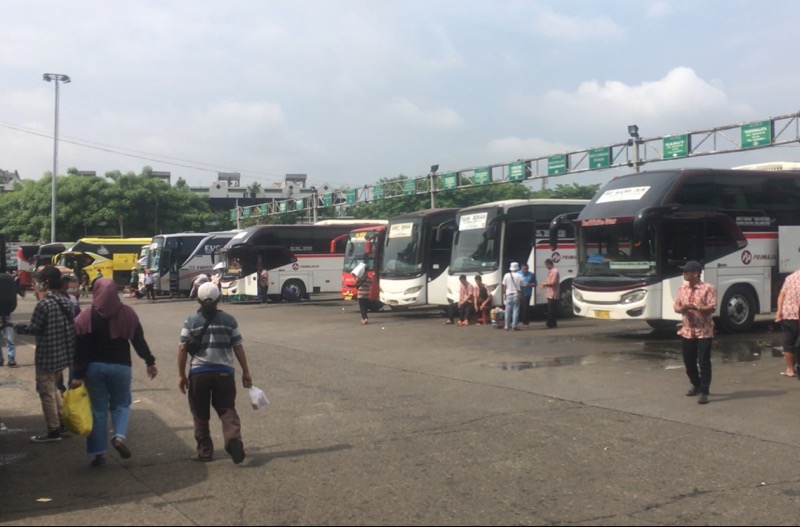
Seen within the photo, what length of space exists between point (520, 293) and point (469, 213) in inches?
157

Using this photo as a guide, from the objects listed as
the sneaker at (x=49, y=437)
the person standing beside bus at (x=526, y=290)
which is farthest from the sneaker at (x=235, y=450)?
the person standing beside bus at (x=526, y=290)

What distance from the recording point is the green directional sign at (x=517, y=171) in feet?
127

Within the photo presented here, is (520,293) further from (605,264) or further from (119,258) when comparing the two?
(119,258)

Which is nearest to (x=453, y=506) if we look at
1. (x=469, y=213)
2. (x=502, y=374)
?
(x=502, y=374)

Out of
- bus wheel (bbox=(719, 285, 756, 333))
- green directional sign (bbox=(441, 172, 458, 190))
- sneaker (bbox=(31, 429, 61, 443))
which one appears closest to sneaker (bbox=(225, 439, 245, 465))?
sneaker (bbox=(31, 429, 61, 443))

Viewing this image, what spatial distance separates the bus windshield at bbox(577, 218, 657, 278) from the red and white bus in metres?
10.9

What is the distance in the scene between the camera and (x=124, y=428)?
7.87 metres

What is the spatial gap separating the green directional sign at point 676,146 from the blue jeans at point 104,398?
1066 inches

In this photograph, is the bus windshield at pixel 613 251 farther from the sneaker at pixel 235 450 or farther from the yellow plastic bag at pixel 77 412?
the yellow plastic bag at pixel 77 412

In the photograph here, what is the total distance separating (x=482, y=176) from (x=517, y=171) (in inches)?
A: 107

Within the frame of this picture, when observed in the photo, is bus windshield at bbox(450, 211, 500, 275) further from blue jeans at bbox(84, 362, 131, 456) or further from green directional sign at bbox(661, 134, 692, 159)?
blue jeans at bbox(84, 362, 131, 456)

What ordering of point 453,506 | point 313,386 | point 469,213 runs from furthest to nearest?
point 469,213 → point 313,386 → point 453,506

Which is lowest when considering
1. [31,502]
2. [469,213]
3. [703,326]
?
[31,502]

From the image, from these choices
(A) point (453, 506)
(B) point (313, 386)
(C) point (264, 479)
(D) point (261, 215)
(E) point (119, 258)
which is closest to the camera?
(A) point (453, 506)
